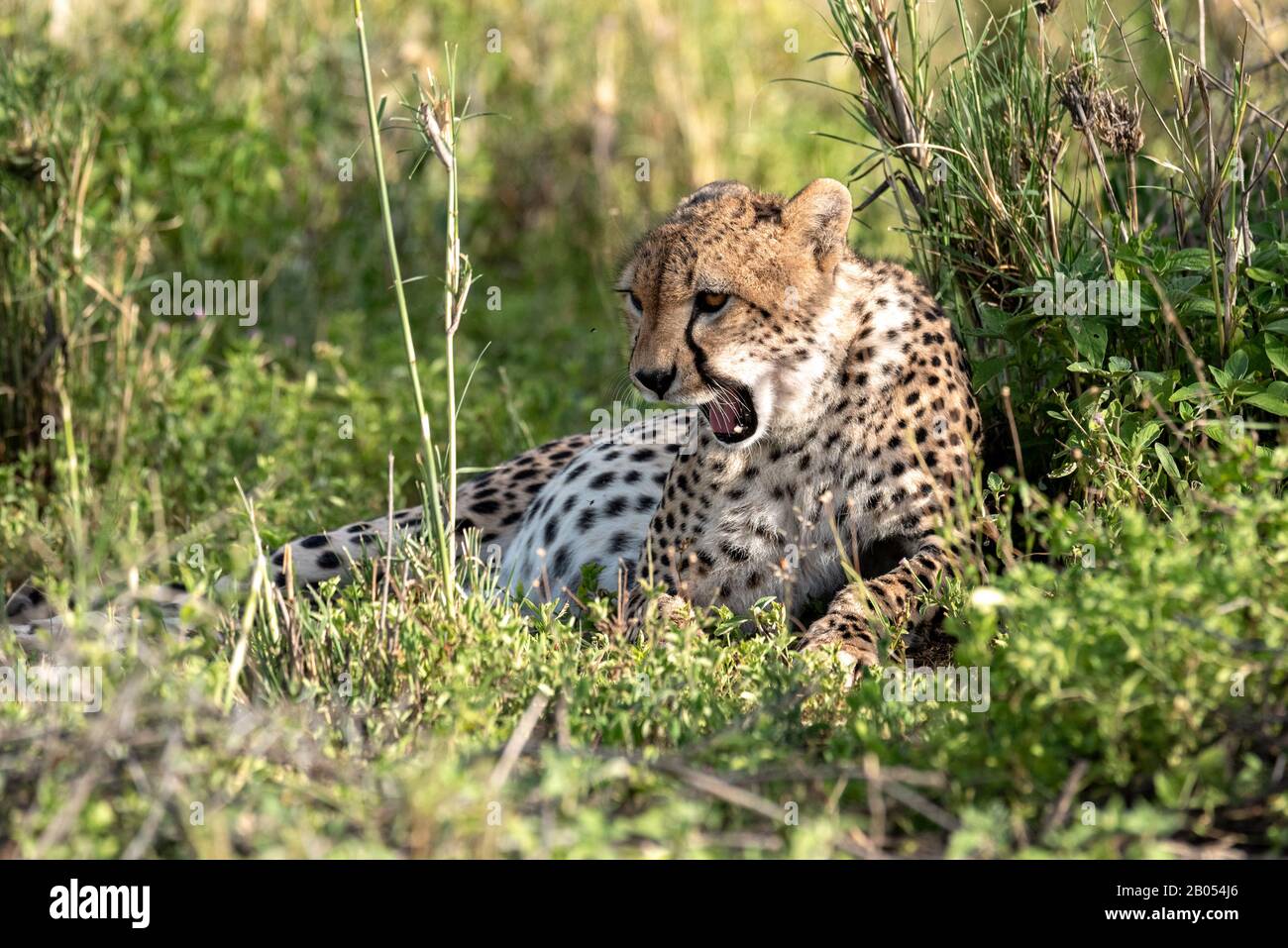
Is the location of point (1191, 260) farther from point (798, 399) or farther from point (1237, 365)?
point (798, 399)

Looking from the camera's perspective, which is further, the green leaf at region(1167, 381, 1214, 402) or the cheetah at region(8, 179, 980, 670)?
the cheetah at region(8, 179, 980, 670)

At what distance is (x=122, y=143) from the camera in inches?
236

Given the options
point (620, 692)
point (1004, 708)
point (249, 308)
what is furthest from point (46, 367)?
point (1004, 708)

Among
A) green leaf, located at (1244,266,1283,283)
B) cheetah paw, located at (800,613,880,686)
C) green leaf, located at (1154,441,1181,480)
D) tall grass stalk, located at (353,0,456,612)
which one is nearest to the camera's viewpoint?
tall grass stalk, located at (353,0,456,612)

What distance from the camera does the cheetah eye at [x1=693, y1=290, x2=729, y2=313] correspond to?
152 inches

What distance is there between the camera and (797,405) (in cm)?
395

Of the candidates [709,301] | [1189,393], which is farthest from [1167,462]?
[709,301]

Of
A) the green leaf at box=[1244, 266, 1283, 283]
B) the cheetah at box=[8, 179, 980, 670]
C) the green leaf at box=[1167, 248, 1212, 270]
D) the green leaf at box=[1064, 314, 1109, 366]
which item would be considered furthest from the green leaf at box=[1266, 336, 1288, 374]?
the cheetah at box=[8, 179, 980, 670]

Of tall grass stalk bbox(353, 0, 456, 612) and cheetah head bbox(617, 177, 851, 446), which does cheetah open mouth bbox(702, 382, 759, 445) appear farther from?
tall grass stalk bbox(353, 0, 456, 612)

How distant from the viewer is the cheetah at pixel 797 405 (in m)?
3.83

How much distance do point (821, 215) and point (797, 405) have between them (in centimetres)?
47

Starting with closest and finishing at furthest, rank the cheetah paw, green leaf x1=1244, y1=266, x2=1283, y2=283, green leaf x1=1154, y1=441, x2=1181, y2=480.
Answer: the cheetah paw → green leaf x1=1154, y1=441, x2=1181, y2=480 → green leaf x1=1244, y1=266, x2=1283, y2=283
